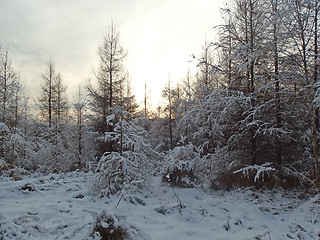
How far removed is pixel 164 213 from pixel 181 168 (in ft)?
8.82

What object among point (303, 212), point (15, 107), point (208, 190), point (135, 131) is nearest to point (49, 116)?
point (15, 107)

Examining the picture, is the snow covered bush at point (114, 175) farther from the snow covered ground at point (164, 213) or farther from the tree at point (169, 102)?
the tree at point (169, 102)

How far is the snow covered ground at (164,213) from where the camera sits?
507cm

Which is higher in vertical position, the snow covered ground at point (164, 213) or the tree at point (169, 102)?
the tree at point (169, 102)

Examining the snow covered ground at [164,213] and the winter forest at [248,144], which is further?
the winter forest at [248,144]

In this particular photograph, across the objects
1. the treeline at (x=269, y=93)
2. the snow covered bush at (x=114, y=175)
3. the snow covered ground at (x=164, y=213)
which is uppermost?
the treeline at (x=269, y=93)

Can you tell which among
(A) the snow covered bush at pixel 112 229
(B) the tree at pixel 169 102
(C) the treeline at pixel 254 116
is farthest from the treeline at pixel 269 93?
(B) the tree at pixel 169 102

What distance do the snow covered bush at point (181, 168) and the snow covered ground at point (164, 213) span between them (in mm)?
626

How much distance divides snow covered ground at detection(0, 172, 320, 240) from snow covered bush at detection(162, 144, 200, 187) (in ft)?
2.05

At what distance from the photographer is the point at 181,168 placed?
29.2 feet

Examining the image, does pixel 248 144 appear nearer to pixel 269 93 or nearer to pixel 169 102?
pixel 269 93

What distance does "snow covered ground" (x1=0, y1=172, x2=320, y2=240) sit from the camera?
16.6ft

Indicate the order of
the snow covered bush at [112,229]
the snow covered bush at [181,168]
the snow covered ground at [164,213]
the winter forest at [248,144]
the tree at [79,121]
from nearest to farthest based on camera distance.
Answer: the snow covered bush at [112,229] → the snow covered ground at [164,213] → the winter forest at [248,144] → the snow covered bush at [181,168] → the tree at [79,121]

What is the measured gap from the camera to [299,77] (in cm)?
770
